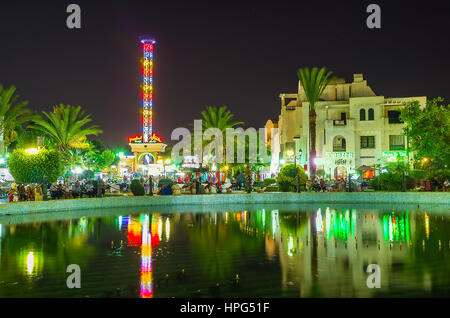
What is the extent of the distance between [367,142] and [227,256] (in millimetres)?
38373

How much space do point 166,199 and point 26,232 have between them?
10772mm

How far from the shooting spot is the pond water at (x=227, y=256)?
7324mm

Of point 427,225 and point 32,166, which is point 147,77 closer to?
point 32,166

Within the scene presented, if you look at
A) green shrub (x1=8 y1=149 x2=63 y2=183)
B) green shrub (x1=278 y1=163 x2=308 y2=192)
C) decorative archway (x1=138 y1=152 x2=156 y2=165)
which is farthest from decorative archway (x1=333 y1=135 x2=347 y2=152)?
decorative archway (x1=138 y1=152 x2=156 y2=165)

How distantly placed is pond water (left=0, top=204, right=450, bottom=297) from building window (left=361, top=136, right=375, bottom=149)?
93.8 feet

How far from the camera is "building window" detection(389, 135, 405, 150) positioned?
147 feet

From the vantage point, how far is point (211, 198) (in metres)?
25.2

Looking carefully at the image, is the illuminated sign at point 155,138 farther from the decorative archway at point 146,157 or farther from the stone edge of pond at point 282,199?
the stone edge of pond at point 282,199

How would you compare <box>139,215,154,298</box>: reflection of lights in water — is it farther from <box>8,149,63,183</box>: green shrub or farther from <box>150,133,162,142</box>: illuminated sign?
<box>150,133,162,142</box>: illuminated sign

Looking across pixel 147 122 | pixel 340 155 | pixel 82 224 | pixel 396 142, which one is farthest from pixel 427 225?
pixel 147 122

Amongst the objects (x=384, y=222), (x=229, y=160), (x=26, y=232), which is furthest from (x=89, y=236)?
(x=229, y=160)

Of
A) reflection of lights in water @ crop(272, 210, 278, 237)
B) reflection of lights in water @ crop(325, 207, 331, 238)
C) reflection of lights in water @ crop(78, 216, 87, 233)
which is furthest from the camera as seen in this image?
reflection of lights in water @ crop(78, 216, 87, 233)

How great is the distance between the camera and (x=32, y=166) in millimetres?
23844

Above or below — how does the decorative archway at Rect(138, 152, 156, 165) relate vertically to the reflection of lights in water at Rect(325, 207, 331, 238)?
above
